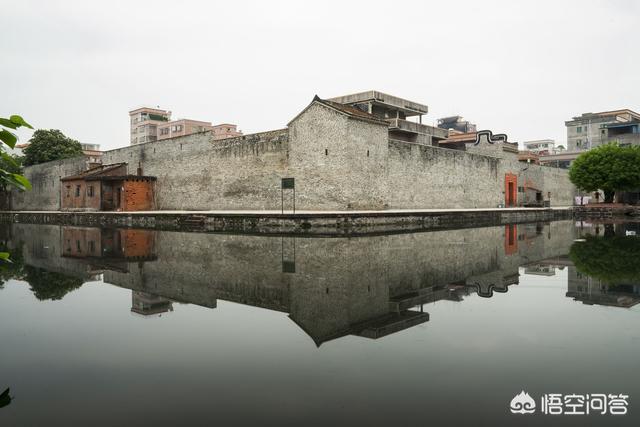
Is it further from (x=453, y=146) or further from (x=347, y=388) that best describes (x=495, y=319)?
(x=453, y=146)

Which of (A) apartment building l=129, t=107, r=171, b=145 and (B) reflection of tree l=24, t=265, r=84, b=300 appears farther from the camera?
(A) apartment building l=129, t=107, r=171, b=145

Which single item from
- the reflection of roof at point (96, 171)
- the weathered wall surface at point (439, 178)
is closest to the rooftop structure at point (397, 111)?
the weathered wall surface at point (439, 178)

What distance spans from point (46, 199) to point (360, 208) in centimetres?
3384

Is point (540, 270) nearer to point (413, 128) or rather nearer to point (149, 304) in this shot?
point (149, 304)

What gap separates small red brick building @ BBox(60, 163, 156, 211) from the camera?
29.2 meters

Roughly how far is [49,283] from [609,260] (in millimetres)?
9830

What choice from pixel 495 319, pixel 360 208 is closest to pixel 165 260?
pixel 495 319

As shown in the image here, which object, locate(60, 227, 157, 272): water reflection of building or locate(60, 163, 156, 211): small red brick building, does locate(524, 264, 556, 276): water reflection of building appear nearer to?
locate(60, 227, 157, 272): water reflection of building

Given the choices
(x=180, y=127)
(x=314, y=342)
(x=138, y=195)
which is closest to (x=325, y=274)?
(x=314, y=342)

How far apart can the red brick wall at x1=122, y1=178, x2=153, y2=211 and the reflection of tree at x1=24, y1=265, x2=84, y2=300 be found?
857 inches

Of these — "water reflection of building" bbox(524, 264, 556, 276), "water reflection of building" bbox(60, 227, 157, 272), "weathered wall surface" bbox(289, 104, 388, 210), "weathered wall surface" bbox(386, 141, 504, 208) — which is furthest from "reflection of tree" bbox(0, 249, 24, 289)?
"weathered wall surface" bbox(386, 141, 504, 208)

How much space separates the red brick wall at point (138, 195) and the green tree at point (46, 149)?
20790 millimetres

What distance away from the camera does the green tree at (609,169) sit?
3353cm

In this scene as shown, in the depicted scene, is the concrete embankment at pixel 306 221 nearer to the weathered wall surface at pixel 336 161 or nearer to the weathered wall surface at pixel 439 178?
the weathered wall surface at pixel 336 161
